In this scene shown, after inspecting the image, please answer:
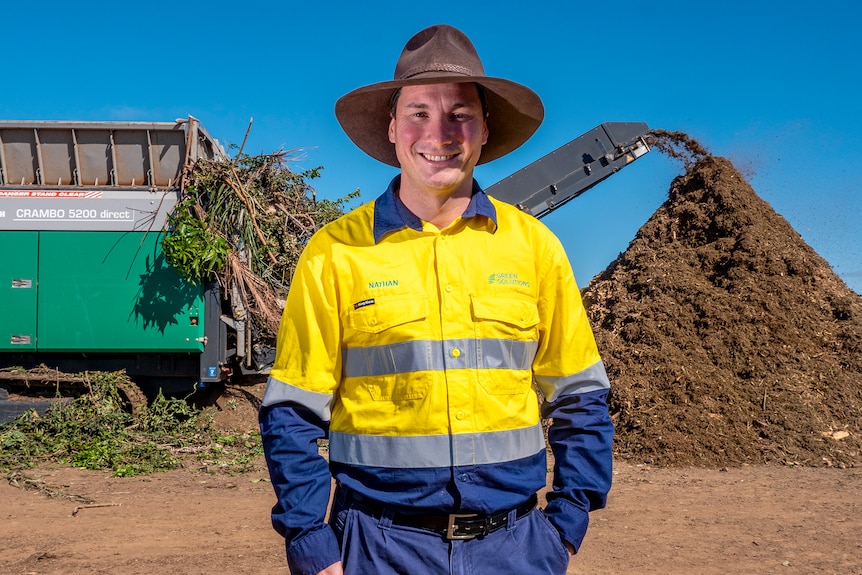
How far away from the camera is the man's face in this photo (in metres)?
2.27

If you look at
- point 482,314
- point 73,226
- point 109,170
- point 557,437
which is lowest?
point 557,437

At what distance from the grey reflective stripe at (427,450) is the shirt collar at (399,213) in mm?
571

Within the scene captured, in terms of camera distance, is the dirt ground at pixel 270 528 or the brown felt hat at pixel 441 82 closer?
the brown felt hat at pixel 441 82

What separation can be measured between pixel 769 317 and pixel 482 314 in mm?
11638

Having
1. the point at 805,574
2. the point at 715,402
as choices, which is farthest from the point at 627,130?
the point at 805,574

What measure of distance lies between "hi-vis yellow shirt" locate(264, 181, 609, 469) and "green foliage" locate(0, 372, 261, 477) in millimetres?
7273

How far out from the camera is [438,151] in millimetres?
2266

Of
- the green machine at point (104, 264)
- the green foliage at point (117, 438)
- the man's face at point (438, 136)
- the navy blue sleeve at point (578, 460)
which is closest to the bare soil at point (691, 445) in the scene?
the green foliage at point (117, 438)

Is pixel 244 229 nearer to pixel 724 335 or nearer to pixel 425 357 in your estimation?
pixel 724 335

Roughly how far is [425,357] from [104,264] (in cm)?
889

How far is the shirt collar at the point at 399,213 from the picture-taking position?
7.49ft

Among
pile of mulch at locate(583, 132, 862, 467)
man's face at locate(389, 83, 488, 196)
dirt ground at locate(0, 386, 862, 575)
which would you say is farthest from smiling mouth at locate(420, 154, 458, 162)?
pile of mulch at locate(583, 132, 862, 467)

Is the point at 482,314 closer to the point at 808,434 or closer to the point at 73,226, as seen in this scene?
the point at 73,226

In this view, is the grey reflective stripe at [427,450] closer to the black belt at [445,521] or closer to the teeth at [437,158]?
the black belt at [445,521]
